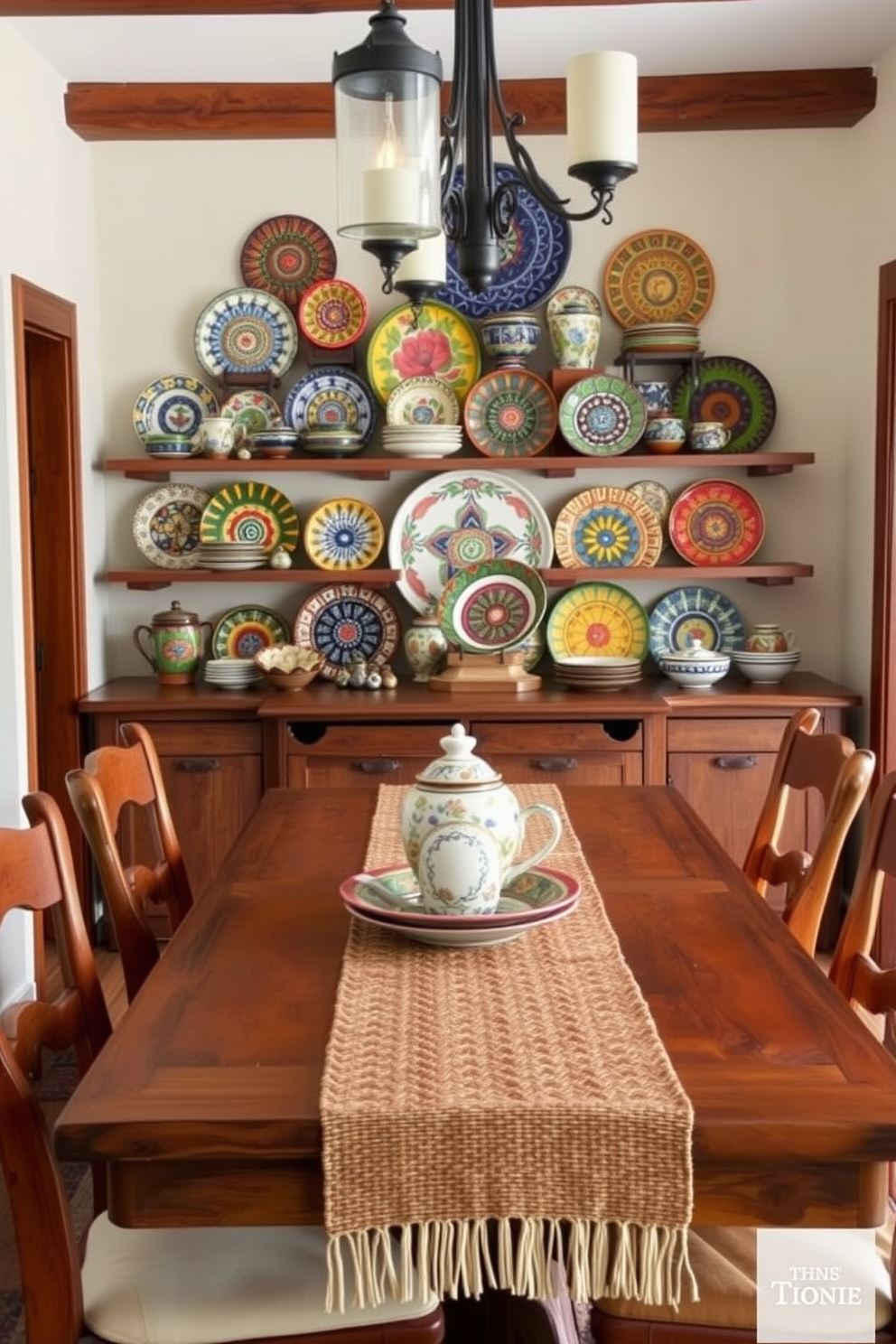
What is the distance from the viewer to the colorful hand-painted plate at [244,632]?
4605 mm

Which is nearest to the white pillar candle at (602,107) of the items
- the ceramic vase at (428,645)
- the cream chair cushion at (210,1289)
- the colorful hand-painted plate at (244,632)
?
the cream chair cushion at (210,1289)

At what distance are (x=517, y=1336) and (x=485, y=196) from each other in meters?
1.61

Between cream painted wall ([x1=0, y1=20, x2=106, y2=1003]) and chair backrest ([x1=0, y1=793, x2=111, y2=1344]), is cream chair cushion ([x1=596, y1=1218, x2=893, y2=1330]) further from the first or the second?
cream painted wall ([x1=0, y1=20, x2=106, y2=1003])

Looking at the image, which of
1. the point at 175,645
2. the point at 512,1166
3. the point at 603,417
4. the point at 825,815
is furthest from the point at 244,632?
the point at 512,1166

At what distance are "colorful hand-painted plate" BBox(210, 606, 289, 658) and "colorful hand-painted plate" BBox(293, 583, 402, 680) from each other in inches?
3.8

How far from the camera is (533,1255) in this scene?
4.75ft

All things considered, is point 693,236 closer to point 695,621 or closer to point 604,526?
point 604,526

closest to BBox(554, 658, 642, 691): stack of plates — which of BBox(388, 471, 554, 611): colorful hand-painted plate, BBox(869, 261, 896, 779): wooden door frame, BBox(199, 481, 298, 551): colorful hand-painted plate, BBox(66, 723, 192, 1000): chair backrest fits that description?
BBox(388, 471, 554, 611): colorful hand-painted plate

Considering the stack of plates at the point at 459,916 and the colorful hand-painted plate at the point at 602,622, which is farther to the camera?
the colorful hand-painted plate at the point at 602,622

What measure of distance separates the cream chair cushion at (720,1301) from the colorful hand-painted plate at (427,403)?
3112 millimetres

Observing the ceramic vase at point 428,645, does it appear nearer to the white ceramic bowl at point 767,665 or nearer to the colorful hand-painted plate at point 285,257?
the white ceramic bowl at point 767,665

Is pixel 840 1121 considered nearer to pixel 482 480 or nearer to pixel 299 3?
pixel 299 3

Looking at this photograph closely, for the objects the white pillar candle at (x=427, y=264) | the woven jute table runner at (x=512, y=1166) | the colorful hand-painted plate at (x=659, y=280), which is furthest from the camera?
the colorful hand-painted plate at (x=659, y=280)

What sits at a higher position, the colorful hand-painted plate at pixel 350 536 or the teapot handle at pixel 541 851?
the colorful hand-painted plate at pixel 350 536
